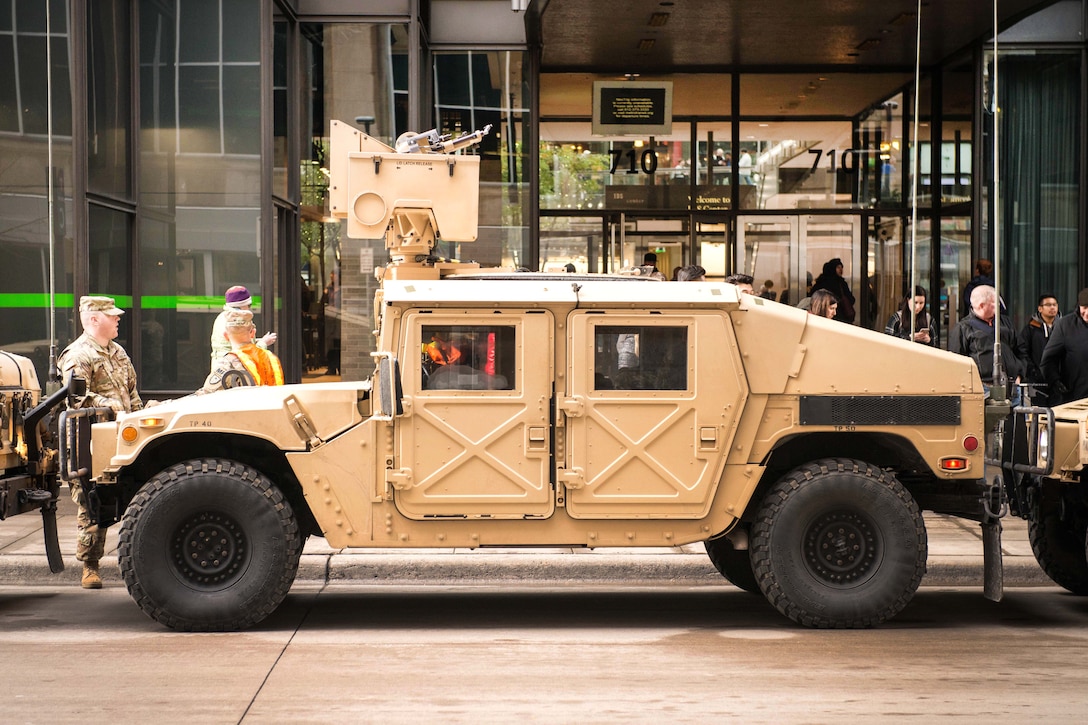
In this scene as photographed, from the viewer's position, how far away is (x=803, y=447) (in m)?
7.42

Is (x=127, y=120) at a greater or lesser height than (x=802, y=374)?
greater

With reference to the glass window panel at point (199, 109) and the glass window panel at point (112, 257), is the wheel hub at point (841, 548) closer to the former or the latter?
the glass window panel at point (112, 257)

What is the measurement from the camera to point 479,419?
7.11 metres

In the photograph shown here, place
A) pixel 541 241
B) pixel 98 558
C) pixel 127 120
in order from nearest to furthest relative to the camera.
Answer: pixel 98 558
pixel 127 120
pixel 541 241

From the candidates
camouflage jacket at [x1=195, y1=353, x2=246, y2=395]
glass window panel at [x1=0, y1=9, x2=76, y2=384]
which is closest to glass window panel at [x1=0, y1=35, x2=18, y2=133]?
glass window panel at [x1=0, y1=9, x2=76, y2=384]

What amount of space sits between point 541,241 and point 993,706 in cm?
1316

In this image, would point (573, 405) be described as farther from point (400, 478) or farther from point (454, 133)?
point (454, 133)

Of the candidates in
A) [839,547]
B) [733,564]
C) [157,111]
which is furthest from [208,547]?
[157,111]

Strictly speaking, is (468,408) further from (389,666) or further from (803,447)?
(803,447)

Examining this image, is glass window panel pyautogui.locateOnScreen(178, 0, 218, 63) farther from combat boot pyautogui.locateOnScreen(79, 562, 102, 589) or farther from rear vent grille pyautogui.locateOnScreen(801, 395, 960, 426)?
rear vent grille pyautogui.locateOnScreen(801, 395, 960, 426)

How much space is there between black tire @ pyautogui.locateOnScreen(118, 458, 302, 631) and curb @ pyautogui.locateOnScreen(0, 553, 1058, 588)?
1.68 metres

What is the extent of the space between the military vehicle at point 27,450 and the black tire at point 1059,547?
587 cm

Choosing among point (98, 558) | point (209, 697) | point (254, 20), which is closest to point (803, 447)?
point (209, 697)

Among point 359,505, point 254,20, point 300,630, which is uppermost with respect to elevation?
point 254,20
